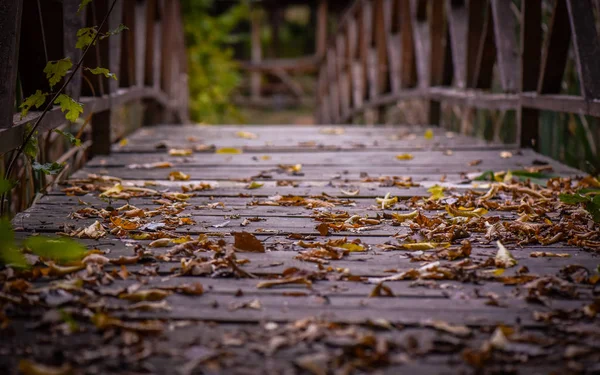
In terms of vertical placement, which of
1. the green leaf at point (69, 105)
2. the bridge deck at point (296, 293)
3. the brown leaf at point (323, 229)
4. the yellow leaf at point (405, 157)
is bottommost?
the bridge deck at point (296, 293)

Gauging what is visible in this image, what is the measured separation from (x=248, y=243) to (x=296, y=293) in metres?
0.45

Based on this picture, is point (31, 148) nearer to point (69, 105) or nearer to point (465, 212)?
point (69, 105)

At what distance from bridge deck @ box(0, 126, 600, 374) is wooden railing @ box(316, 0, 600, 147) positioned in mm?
944

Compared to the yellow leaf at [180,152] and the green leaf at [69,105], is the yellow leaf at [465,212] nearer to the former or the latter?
the green leaf at [69,105]

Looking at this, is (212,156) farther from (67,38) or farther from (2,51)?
(2,51)

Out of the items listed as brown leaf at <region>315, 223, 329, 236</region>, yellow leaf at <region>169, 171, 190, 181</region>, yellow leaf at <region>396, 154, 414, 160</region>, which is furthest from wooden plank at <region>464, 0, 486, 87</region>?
brown leaf at <region>315, 223, 329, 236</region>

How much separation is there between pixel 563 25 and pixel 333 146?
6.15 feet

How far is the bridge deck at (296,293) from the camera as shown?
142cm

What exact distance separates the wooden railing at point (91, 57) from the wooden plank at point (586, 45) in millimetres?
2303

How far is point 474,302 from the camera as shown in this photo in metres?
1.72

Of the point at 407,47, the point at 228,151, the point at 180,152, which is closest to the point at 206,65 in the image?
the point at 407,47

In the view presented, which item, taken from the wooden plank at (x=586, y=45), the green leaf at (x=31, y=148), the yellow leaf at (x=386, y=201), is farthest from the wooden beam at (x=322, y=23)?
the green leaf at (x=31, y=148)

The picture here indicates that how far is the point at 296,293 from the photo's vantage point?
1.78 m

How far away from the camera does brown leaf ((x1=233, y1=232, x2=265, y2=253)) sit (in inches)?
85.5
